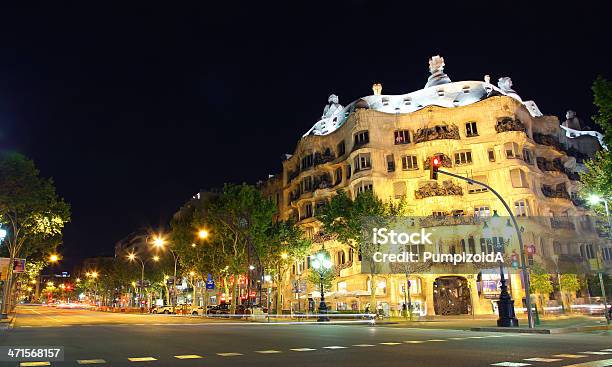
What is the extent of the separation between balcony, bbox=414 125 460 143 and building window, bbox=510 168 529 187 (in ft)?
22.4

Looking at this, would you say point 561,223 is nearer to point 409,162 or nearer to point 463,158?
point 463,158

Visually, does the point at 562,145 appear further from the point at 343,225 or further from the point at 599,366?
the point at 599,366

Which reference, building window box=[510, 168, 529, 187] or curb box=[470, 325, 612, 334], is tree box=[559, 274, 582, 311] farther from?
curb box=[470, 325, 612, 334]

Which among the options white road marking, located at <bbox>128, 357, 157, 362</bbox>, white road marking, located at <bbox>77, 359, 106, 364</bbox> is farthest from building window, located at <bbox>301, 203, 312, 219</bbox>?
white road marking, located at <bbox>77, 359, 106, 364</bbox>

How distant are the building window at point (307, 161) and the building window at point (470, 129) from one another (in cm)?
2012

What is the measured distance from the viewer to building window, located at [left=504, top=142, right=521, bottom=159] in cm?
5138

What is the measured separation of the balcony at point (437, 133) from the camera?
5272 cm

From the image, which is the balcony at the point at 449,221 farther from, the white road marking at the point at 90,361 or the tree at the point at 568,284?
the white road marking at the point at 90,361

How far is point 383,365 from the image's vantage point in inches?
403

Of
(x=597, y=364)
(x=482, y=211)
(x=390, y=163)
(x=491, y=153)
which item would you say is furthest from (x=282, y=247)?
(x=597, y=364)

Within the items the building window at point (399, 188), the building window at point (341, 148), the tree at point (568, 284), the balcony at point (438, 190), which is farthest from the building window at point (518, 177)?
the building window at point (341, 148)

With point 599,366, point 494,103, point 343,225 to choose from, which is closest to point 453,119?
A: point 494,103

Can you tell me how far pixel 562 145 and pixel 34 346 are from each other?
198 feet

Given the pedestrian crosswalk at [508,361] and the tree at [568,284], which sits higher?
the tree at [568,284]
